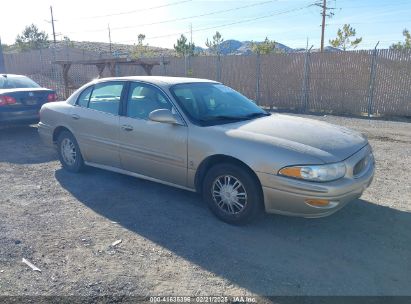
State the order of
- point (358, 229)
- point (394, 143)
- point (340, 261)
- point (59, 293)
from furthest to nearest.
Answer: point (394, 143) < point (358, 229) < point (340, 261) < point (59, 293)

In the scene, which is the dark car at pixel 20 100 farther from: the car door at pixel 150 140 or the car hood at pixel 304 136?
the car hood at pixel 304 136

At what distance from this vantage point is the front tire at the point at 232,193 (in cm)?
379

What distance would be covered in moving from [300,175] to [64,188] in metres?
3.47

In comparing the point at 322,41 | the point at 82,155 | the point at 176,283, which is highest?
the point at 322,41

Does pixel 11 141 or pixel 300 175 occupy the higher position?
pixel 300 175

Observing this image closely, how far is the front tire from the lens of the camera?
3.79 metres

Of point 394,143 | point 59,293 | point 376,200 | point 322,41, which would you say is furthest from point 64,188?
point 322,41

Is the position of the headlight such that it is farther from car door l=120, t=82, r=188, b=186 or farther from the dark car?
the dark car

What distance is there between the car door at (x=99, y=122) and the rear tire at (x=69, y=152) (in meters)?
0.18

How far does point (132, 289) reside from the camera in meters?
2.95

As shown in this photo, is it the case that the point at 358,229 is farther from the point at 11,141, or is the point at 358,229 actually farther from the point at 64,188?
the point at 11,141

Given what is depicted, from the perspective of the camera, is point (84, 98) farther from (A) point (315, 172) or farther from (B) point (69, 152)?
(A) point (315, 172)

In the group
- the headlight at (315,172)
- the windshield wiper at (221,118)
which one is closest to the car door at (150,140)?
the windshield wiper at (221,118)

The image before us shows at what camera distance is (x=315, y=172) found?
350cm
